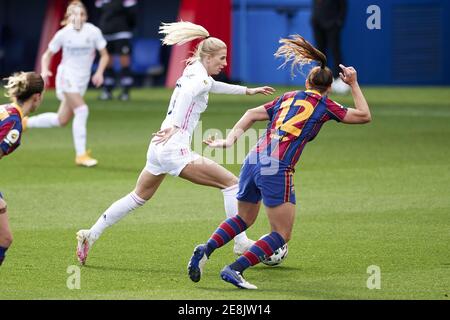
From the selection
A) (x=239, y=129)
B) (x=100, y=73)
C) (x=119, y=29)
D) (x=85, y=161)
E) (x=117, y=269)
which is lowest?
(x=85, y=161)

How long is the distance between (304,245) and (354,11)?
770 inches

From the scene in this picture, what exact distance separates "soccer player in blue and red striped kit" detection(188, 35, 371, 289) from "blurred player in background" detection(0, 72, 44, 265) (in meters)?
1.34

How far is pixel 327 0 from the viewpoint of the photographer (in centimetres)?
2689

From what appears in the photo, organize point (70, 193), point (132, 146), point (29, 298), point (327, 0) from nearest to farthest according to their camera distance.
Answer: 1. point (29, 298)
2. point (70, 193)
3. point (132, 146)
4. point (327, 0)

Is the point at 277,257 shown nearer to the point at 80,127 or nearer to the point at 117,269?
the point at 117,269

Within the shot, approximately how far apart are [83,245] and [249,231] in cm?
219

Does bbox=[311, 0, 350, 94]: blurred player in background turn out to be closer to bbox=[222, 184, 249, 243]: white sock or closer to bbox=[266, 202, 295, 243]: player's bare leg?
bbox=[222, 184, 249, 243]: white sock

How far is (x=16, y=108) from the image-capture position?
8297 mm

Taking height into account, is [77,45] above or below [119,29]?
above

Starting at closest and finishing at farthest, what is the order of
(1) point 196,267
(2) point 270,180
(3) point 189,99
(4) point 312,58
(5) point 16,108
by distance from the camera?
(5) point 16,108 → (2) point 270,180 → (1) point 196,267 → (4) point 312,58 → (3) point 189,99

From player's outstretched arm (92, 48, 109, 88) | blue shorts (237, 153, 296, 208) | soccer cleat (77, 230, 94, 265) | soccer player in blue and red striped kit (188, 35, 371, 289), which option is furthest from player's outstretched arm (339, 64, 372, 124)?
player's outstretched arm (92, 48, 109, 88)

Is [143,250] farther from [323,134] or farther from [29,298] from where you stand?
[323,134]

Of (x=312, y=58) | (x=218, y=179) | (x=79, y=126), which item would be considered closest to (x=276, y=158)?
(x=312, y=58)

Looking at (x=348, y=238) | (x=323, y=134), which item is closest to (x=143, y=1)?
(x=323, y=134)
